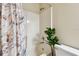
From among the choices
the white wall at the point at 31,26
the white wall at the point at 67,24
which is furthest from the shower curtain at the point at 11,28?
the white wall at the point at 67,24

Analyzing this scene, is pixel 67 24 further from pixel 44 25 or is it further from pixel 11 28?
pixel 11 28

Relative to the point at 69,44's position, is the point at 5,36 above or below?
above

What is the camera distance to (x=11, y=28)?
1.19m

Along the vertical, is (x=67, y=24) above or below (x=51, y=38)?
above

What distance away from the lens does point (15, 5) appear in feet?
3.79

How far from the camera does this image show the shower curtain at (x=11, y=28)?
1.15 m

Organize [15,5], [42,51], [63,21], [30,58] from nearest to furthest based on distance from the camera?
1. [30,58]
2. [15,5]
3. [42,51]
4. [63,21]

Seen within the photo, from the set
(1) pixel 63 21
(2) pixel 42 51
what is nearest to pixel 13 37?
(2) pixel 42 51

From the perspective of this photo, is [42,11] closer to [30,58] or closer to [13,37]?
[13,37]

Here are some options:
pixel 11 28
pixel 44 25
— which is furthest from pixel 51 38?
pixel 11 28

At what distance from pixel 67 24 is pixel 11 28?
66 centimetres

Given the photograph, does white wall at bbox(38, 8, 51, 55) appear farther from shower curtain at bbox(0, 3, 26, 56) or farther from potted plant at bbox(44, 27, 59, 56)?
shower curtain at bbox(0, 3, 26, 56)

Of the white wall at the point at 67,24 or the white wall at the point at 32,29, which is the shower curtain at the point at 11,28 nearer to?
the white wall at the point at 32,29

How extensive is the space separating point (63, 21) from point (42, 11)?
30cm
